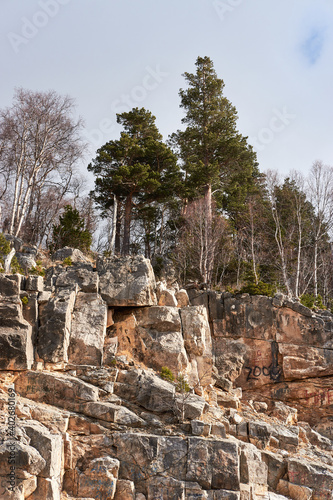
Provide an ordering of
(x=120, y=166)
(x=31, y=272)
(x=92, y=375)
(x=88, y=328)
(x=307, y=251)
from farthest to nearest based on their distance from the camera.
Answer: (x=307, y=251) < (x=120, y=166) < (x=31, y=272) < (x=88, y=328) < (x=92, y=375)

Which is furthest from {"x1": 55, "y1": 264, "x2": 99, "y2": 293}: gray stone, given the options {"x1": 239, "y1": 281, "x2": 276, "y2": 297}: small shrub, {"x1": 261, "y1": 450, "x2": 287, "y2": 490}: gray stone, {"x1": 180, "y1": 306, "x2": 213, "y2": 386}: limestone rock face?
{"x1": 261, "y1": 450, "x2": 287, "y2": 490}: gray stone

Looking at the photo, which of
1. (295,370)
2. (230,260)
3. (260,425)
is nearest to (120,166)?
(230,260)

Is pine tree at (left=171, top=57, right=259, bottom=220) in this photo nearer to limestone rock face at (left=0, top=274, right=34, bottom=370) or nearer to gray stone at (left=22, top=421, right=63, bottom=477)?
limestone rock face at (left=0, top=274, right=34, bottom=370)

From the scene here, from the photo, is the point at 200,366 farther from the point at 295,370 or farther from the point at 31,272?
the point at 31,272

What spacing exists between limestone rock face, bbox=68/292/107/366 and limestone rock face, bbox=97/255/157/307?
2.64 feet

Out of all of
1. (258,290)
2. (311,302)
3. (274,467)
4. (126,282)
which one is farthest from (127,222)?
(274,467)

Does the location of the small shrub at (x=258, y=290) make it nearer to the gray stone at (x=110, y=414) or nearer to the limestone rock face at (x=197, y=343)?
the limestone rock face at (x=197, y=343)

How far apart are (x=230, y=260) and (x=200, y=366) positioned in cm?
1177

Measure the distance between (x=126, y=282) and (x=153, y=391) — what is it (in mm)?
5092

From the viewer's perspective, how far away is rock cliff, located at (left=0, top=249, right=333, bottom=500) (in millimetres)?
11367

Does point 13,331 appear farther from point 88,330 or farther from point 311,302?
point 311,302

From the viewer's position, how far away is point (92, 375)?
13.8 metres

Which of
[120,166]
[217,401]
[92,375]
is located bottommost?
[217,401]

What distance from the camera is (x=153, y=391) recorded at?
13.7 metres
